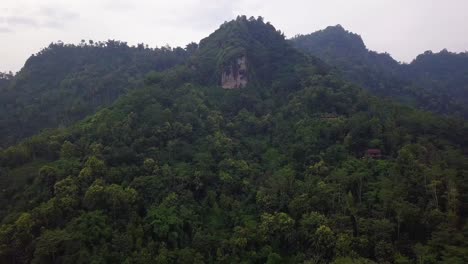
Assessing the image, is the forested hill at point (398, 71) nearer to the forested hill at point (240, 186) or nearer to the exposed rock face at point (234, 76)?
the exposed rock face at point (234, 76)

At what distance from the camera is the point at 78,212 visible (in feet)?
80.8

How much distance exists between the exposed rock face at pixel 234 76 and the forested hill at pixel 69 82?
11252 mm

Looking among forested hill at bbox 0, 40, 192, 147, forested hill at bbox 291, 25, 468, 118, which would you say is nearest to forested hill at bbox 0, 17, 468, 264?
forested hill at bbox 0, 40, 192, 147

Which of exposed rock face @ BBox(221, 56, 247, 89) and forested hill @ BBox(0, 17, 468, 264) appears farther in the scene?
exposed rock face @ BBox(221, 56, 247, 89)

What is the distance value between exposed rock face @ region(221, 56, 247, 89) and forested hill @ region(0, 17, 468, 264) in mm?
7368

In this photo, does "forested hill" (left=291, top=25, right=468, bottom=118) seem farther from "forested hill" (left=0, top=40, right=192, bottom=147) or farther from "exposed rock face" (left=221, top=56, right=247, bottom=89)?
"forested hill" (left=0, top=40, right=192, bottom=147)

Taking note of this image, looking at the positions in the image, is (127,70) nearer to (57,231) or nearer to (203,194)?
(203,194)

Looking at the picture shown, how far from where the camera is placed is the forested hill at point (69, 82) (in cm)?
4556

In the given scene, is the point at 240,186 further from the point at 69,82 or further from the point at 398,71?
the point at 398,71

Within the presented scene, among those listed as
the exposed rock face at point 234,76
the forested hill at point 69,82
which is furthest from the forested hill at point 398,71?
the forested hill at point 69,82

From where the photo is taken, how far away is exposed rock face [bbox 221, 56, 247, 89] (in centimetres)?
4644

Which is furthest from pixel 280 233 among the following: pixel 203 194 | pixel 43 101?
pixel 43 101

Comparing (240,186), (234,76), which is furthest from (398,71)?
(240,186)

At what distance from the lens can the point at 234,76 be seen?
46.7 meters
